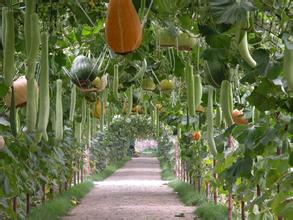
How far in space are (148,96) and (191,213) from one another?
421 centimetres

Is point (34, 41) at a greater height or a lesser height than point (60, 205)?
greater

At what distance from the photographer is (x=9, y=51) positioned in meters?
1.76

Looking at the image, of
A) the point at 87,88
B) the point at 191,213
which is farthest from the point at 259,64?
the point at 191,213

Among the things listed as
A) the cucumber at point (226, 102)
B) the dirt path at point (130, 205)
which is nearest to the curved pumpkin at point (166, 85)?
the cucumber at point (226, 102)

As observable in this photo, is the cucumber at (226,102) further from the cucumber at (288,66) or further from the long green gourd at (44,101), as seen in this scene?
the long green gourd at (44,101)

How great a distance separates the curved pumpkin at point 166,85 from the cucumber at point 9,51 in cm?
317

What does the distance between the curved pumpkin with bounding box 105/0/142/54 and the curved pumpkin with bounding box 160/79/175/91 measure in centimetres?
294

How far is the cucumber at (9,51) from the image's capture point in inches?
67.5

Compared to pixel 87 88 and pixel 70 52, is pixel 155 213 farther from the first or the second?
pixel 87 88

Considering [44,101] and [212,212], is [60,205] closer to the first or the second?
[212,212]

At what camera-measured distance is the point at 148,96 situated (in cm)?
682

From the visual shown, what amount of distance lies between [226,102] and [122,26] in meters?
0.97

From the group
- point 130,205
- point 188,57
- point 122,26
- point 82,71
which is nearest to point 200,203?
point 130,205

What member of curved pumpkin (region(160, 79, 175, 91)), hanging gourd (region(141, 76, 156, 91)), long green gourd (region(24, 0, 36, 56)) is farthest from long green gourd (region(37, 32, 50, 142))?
hanging gourd (region(141, 76, 156, 91))
